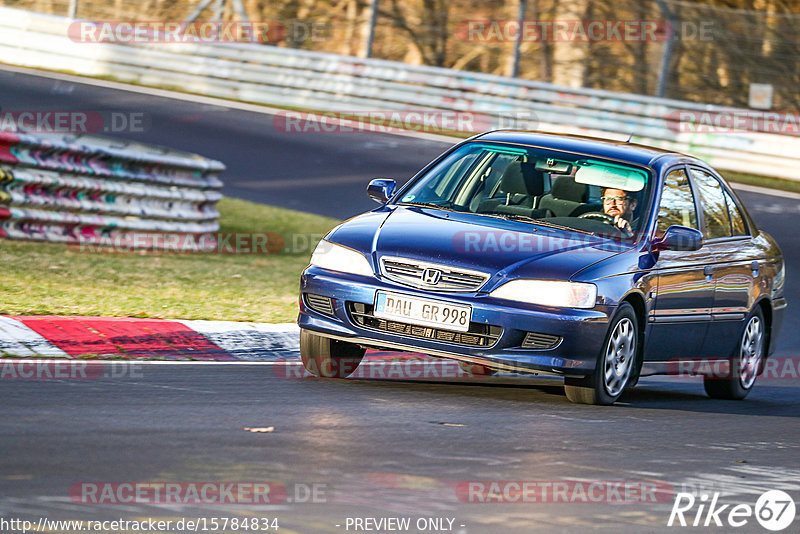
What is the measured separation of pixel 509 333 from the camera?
7625 mm

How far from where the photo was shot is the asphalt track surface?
5262 millimetres

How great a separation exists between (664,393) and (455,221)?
2457 mm

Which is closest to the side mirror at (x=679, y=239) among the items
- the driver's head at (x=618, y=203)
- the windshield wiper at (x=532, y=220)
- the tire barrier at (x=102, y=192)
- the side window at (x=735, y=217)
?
the driver's head at (x=618, y=203)

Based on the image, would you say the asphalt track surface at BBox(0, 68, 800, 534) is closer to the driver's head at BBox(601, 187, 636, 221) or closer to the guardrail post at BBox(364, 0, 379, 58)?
the driver's head at BBox(601, 187, 636, 221)

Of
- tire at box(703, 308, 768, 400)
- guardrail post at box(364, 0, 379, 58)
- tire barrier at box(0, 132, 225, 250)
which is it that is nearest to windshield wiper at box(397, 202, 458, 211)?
tire at box(703, 308, 768, 400)

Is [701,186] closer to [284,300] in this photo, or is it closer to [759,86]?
[284,300]

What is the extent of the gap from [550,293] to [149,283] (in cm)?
499

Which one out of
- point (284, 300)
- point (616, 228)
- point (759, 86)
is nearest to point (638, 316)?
point (616, 228)

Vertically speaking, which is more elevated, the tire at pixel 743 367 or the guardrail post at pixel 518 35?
the guardrail post at pixel 518 35

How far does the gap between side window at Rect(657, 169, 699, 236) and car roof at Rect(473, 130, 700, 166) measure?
16 cm

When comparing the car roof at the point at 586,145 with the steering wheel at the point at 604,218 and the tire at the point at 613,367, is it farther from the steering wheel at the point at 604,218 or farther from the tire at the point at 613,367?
the tire at the point at 613,367

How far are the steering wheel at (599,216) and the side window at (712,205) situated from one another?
100cm

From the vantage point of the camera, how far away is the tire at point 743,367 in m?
9.73

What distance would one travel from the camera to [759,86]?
2400 cm
